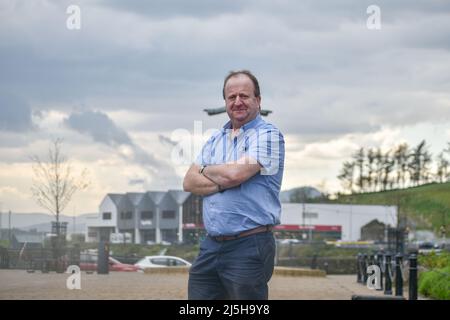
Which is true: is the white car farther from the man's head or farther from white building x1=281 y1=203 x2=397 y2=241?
white building x1=281 y1=203 x2=397 y2=241

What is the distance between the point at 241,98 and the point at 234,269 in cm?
84

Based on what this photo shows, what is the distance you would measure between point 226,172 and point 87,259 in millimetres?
20932

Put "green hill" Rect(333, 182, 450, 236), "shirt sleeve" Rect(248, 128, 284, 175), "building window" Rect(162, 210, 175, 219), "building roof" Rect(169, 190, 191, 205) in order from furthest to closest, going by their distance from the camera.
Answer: "building window" Rect(162, 210, 175, 219) < "building roof" Rect(169, 190, 191, 205) < "green hill" Rect(333, 182, 450, 236) < "shirt sleeve" Rect(248, 128, 284, 175)

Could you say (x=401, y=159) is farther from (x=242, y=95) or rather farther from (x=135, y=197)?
(x=242, y=95)

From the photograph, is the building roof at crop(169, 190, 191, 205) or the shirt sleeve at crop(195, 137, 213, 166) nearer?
the shirt sleeve at crop(195, 137, 213, 166)

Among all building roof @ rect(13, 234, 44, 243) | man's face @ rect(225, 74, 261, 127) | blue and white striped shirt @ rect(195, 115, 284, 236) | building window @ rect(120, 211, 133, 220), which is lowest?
building roof @ rect(13, 234, 44, 243)

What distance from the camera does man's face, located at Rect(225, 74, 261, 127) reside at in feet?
15.0

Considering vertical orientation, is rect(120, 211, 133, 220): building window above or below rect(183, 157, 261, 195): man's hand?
below

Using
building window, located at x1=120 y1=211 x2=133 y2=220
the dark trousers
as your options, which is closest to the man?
the dark trousers

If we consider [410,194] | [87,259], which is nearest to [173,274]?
[87,259]

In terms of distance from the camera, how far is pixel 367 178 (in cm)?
6794

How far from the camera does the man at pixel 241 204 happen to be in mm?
4430

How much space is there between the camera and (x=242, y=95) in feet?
15.0
